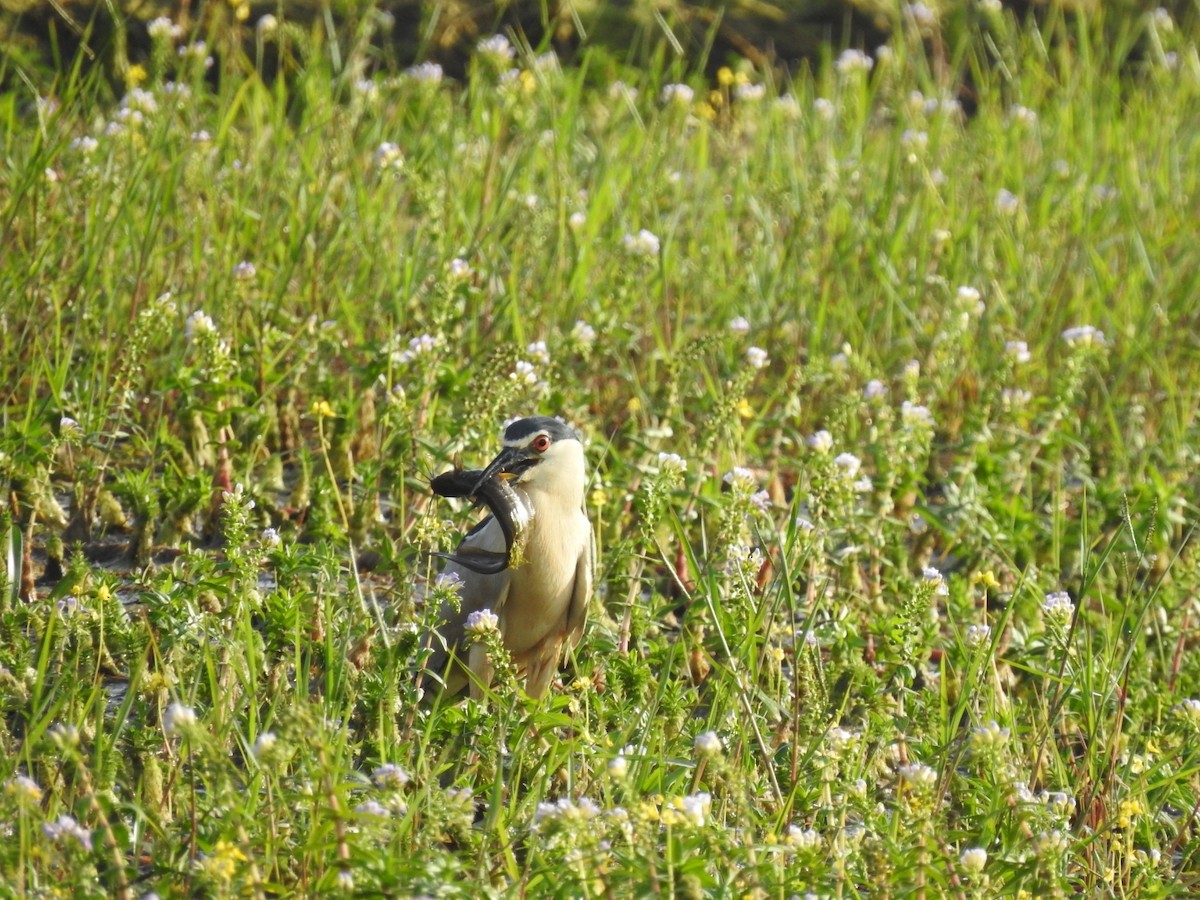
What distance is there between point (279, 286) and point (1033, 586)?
2366 millimetres

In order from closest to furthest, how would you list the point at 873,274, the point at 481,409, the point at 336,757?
1. the point at 336,757
2. the point at 481,409
3. the point at 873,274

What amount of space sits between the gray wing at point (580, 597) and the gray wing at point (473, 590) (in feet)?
0.53

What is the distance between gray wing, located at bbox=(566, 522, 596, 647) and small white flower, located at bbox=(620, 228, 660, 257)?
1526 mm

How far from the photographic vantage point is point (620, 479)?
4621 mm

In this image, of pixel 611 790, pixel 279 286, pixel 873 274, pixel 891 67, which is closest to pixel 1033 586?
pixel 611 790

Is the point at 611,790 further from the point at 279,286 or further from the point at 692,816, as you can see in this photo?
the point at 279,286

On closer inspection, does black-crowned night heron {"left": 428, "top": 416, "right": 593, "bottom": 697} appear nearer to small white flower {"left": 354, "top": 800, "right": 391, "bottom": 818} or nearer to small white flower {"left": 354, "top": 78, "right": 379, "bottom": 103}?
small white flower {"left": 354, "top": 800, "right": 391, "bottom": 818}

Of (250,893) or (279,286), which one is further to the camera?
(279,286)

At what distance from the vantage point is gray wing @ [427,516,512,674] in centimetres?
396

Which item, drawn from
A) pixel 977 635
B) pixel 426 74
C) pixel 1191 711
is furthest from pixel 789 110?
pixel 1191 711

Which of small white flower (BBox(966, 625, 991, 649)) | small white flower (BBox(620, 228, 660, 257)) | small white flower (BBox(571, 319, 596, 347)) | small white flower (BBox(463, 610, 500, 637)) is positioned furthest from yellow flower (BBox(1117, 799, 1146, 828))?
small white flower (BBox(620, 228, 660, 257))

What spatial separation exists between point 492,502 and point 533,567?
271 millimetres

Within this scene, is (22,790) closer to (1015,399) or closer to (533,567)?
(533,567)

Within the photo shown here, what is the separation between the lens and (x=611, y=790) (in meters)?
3.09
